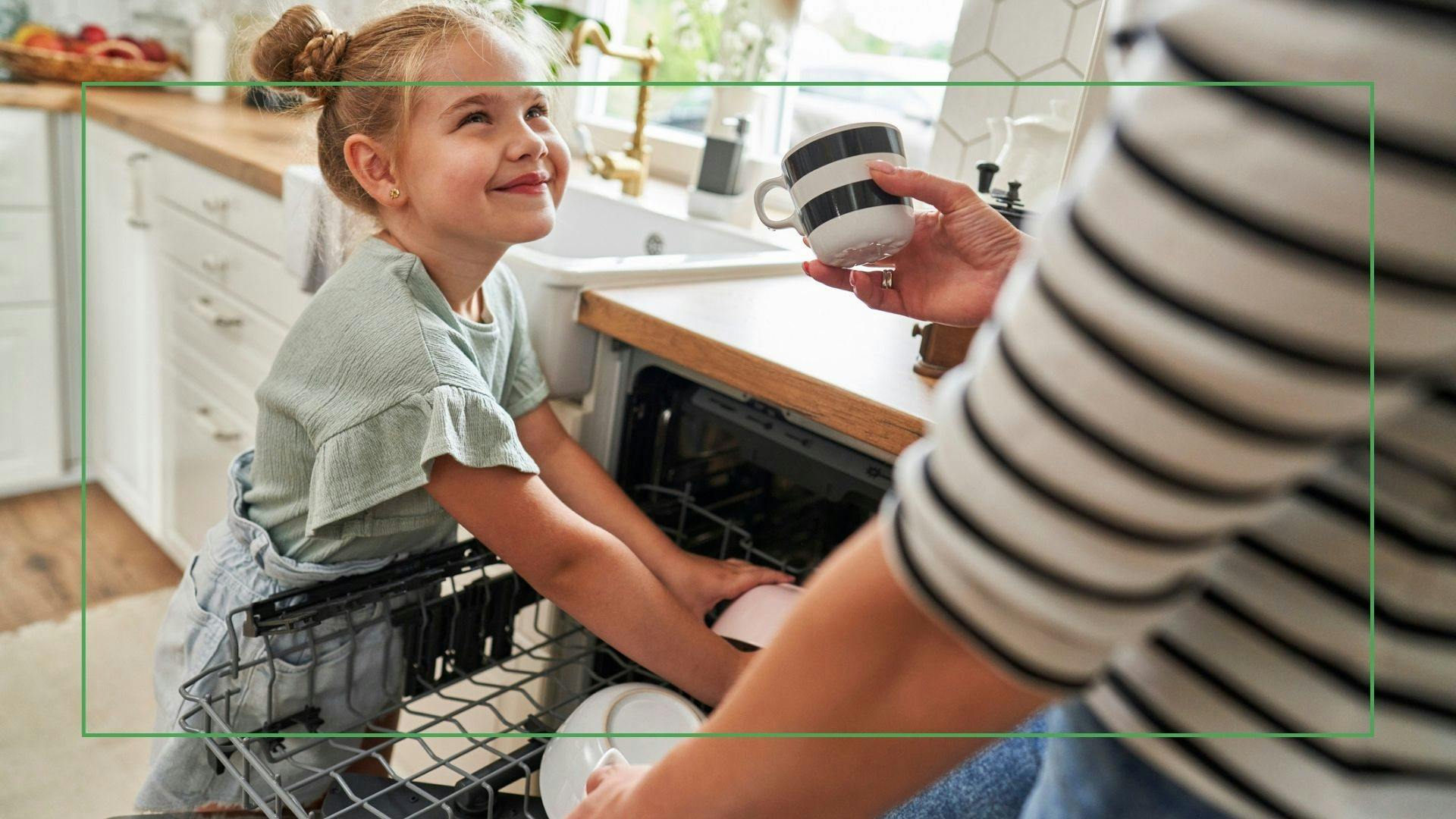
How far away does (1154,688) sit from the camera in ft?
0.93

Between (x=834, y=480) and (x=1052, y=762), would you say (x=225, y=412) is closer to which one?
(x=834, y=480)

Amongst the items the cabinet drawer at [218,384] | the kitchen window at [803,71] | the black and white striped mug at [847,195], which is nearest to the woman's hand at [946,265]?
the black and white striped mug at [847,195]

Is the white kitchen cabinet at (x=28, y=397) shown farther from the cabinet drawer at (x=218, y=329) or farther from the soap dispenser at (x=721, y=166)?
the soap dispenser at (x=721, y=166)

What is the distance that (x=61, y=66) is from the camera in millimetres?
1821

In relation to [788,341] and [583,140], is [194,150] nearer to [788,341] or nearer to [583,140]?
[583,140]

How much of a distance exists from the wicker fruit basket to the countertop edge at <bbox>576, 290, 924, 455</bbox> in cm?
146

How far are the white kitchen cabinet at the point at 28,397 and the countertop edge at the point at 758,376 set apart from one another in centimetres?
149

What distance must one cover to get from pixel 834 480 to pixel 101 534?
143cm

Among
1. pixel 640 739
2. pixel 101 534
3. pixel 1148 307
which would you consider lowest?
pixel 101 534

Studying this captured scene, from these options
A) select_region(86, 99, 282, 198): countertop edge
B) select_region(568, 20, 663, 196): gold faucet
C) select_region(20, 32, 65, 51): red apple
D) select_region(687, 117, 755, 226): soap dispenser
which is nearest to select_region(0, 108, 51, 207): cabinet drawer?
select_region(86, 99, 282, 198): countertop edge

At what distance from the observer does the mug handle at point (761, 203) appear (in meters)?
0.63

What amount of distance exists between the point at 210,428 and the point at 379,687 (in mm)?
840

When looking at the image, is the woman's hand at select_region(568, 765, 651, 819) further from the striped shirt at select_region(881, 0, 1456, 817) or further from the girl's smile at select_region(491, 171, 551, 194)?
the girl's smile at select_region(491, 171, 551, 194)

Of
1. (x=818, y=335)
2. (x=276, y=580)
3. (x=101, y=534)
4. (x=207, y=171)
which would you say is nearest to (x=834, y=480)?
(x=818, y=335)
